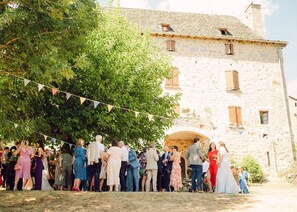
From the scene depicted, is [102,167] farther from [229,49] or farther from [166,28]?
[229,49]

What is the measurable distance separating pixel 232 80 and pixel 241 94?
1189mm

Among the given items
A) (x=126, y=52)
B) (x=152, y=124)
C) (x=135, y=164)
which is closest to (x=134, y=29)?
(x=126, y=52)

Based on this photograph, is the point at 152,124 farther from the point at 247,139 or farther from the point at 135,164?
the point at 247,139

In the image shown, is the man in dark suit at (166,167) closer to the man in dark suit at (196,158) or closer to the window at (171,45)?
the man in dark suit at (196,158)

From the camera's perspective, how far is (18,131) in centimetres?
909

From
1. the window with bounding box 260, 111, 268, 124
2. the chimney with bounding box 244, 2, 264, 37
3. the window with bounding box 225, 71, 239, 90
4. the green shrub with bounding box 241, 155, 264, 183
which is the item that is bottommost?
the green shrub with bounding box 241, 155, 264, 183

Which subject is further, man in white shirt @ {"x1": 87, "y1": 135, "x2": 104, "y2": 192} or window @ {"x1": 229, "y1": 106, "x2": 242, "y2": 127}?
window @ {"x1": 229, "y1": 106, "x2": 242, "y2": 127}

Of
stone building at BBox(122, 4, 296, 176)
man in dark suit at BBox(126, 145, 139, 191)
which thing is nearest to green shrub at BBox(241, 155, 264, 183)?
stone building at BBox(122, 4, 296, 176)

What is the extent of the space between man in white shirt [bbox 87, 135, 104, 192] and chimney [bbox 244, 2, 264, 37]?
20.6 meters

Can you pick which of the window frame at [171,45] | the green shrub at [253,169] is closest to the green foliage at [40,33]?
the window frame at [171,45]

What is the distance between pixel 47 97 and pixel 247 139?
15303 millimetres

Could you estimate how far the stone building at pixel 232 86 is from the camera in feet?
77.6

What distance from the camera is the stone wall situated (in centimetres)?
2364

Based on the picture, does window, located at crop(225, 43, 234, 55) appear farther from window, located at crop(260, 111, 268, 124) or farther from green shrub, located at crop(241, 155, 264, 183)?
green shrub, located at crop(241, 155, 264, 183)
